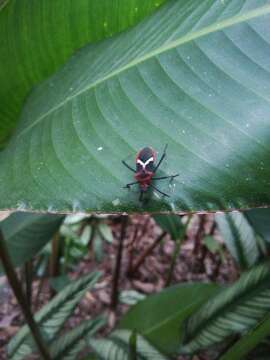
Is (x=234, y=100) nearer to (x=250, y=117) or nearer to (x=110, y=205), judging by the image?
(x=250, y=117)

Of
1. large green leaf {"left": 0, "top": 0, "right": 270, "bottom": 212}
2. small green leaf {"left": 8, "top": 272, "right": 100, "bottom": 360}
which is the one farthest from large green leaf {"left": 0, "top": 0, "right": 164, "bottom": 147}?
small green leaf {"left": 8, "top": 272, "right": 100, "bottom": 360}

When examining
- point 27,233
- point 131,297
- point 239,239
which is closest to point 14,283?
point 27,233

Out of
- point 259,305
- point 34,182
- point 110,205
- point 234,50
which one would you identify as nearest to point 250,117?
point 234,50

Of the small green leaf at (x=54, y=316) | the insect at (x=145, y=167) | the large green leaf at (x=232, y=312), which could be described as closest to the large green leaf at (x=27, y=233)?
the small green leaf at (x=54, y=316)

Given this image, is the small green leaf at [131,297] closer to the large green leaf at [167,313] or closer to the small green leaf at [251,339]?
the large green leaf at [167,313]

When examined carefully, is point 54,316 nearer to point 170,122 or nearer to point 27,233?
point 27,233

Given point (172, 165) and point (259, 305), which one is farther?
point (259, 305)

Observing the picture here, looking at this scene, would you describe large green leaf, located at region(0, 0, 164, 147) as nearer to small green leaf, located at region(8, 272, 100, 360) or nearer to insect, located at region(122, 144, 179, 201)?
insect, located at region(122, 144, 179, 201)
